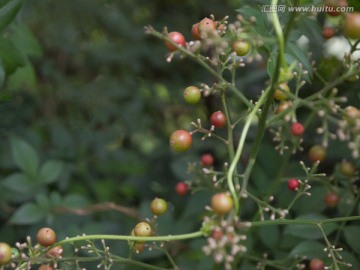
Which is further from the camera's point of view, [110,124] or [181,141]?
[110,124]

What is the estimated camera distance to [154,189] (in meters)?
2.60

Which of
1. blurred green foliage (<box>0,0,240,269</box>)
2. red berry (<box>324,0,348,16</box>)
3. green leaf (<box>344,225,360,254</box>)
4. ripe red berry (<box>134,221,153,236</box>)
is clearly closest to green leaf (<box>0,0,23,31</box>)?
blurred green foliage (<box>0,0,240,269</box>)

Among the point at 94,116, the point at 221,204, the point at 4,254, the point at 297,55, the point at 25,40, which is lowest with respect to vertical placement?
the point at 4,254

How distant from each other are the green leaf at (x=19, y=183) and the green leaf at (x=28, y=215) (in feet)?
0.27

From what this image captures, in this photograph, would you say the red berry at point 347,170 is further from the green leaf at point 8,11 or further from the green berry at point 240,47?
the green leaf at point 8,11

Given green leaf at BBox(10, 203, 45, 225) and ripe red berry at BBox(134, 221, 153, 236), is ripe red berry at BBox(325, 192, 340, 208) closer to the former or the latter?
ripe red berry at BBox(134, 221, 153, 236)

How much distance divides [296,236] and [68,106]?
1.82m

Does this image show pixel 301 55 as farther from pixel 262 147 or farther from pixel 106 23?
pixel 106 23

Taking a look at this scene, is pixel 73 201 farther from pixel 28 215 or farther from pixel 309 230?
pixel 309 230

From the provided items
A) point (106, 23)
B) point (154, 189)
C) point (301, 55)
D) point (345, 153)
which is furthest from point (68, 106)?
point (301, 55)

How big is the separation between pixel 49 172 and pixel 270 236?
80 centimetres

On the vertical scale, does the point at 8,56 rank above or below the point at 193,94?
above

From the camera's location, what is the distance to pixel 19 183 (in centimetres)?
213

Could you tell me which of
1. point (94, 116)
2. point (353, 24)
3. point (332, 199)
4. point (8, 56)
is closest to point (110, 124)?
point (94, 116)
